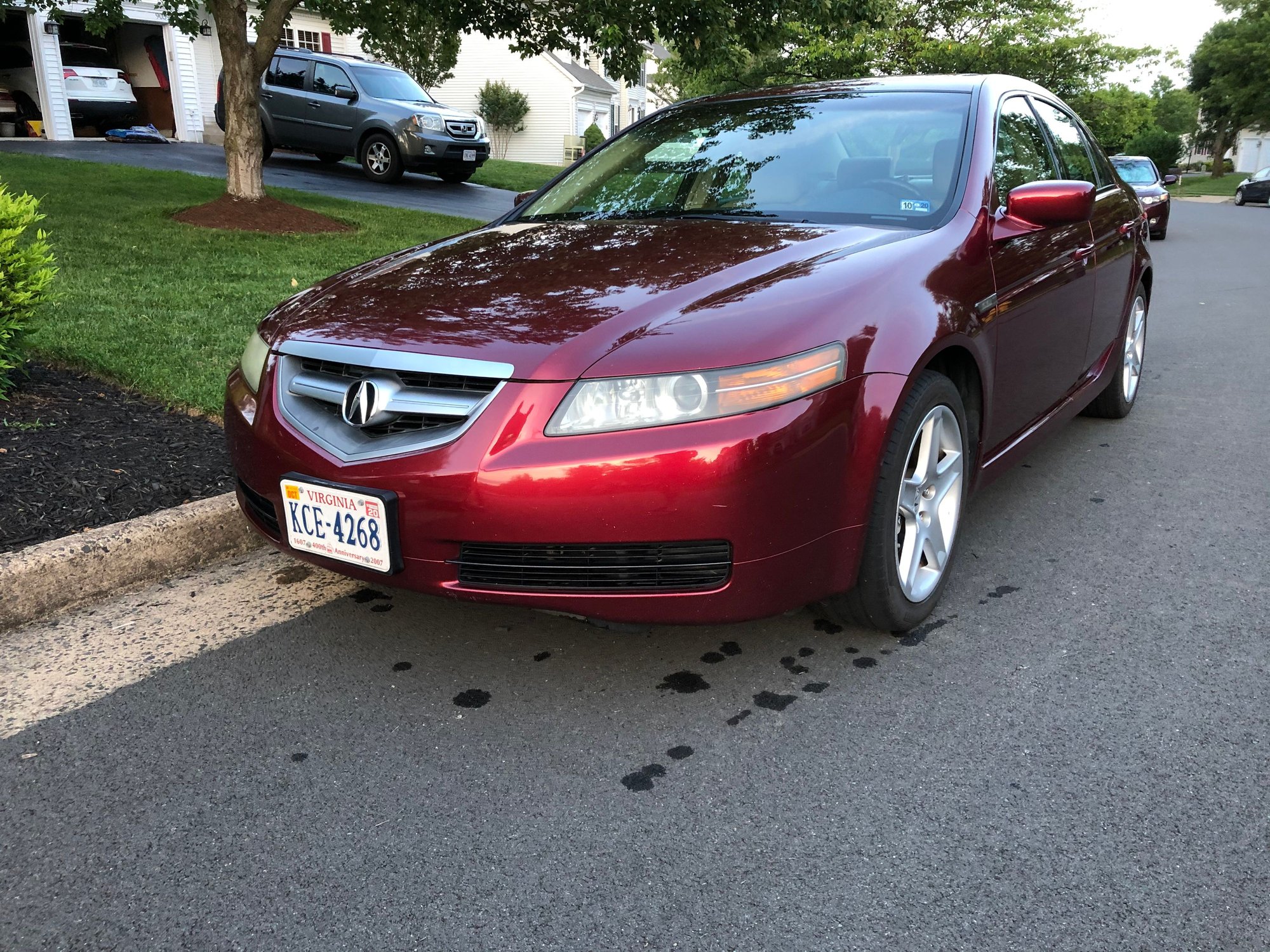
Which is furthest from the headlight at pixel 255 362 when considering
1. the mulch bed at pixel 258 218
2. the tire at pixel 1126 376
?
the mulch bed at pixel 258 218

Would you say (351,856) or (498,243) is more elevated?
(498,243)

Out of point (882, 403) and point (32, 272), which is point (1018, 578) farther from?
point (32, 272)

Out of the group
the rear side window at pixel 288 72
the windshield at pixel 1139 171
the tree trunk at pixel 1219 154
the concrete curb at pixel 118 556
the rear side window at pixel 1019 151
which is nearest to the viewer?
the concrete curb at pixel 118 556

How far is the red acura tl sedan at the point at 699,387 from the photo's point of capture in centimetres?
Result: 236

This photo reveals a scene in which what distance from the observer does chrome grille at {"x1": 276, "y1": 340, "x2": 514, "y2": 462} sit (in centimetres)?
245

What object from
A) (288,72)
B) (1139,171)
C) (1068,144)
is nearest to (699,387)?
(1068,144)

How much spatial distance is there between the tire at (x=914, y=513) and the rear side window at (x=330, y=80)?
50.0ft

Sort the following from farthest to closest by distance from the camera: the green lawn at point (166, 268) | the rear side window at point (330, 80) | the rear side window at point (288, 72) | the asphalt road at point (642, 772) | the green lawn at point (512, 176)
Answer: the green lawn at point (512, 176) < the rear side window at point (288, 72) < the rear side window at point (330, 80) < the green lawn at point (166, 268) < the asphalt road at point (642, 772)

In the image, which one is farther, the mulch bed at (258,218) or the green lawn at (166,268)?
the mulch bed at (258,218)

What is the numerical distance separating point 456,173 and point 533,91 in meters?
21.9

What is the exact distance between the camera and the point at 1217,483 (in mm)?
4383

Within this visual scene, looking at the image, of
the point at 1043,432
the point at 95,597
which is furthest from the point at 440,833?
the point at 1043,432

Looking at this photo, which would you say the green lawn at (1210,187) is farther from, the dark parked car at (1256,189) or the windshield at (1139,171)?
the windshield at (1139,171)

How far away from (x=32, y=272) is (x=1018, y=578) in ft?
13.1
